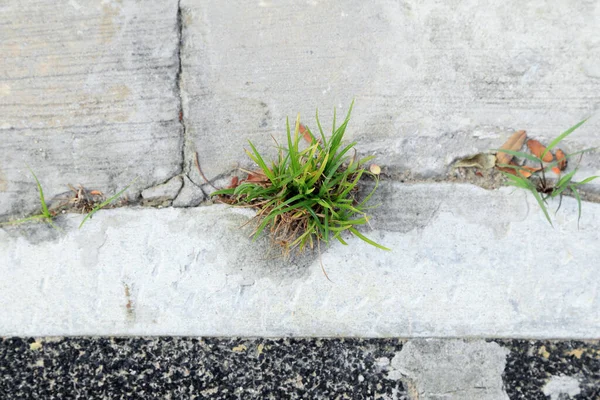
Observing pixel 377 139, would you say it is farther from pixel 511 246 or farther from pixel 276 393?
pixel 276 393

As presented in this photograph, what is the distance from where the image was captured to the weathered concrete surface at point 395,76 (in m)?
1.74

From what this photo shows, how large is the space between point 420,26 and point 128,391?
1618 mm

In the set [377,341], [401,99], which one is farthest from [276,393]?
[401,99]

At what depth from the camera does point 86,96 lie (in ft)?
5.79

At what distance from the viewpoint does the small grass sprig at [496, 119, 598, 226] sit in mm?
1694

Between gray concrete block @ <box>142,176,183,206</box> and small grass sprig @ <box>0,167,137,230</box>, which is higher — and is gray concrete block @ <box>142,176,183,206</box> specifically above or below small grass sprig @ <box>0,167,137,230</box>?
above

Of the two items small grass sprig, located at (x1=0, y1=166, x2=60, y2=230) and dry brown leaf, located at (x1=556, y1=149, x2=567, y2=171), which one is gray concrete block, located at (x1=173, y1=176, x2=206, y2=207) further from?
dry brown leaf, located at (x1=556, y1=149, x2=567, y2=171)

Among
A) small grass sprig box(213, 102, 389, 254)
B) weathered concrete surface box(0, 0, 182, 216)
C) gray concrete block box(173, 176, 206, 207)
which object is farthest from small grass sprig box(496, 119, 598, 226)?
weathered concrete surface box(0, 0, 182, 216)

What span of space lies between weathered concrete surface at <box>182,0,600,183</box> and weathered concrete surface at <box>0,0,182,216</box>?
0.34ft

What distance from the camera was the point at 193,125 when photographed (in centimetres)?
176

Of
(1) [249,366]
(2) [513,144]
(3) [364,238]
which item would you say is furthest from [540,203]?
(1) [249,366]

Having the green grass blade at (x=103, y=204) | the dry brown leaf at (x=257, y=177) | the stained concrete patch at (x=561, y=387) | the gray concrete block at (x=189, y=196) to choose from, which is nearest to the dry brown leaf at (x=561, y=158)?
the stained concrete patch at (x=561, y=387)

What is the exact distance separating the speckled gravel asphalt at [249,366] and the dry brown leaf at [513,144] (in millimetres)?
627

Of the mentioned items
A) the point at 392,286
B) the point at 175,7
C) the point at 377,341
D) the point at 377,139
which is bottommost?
the point at 377,341
